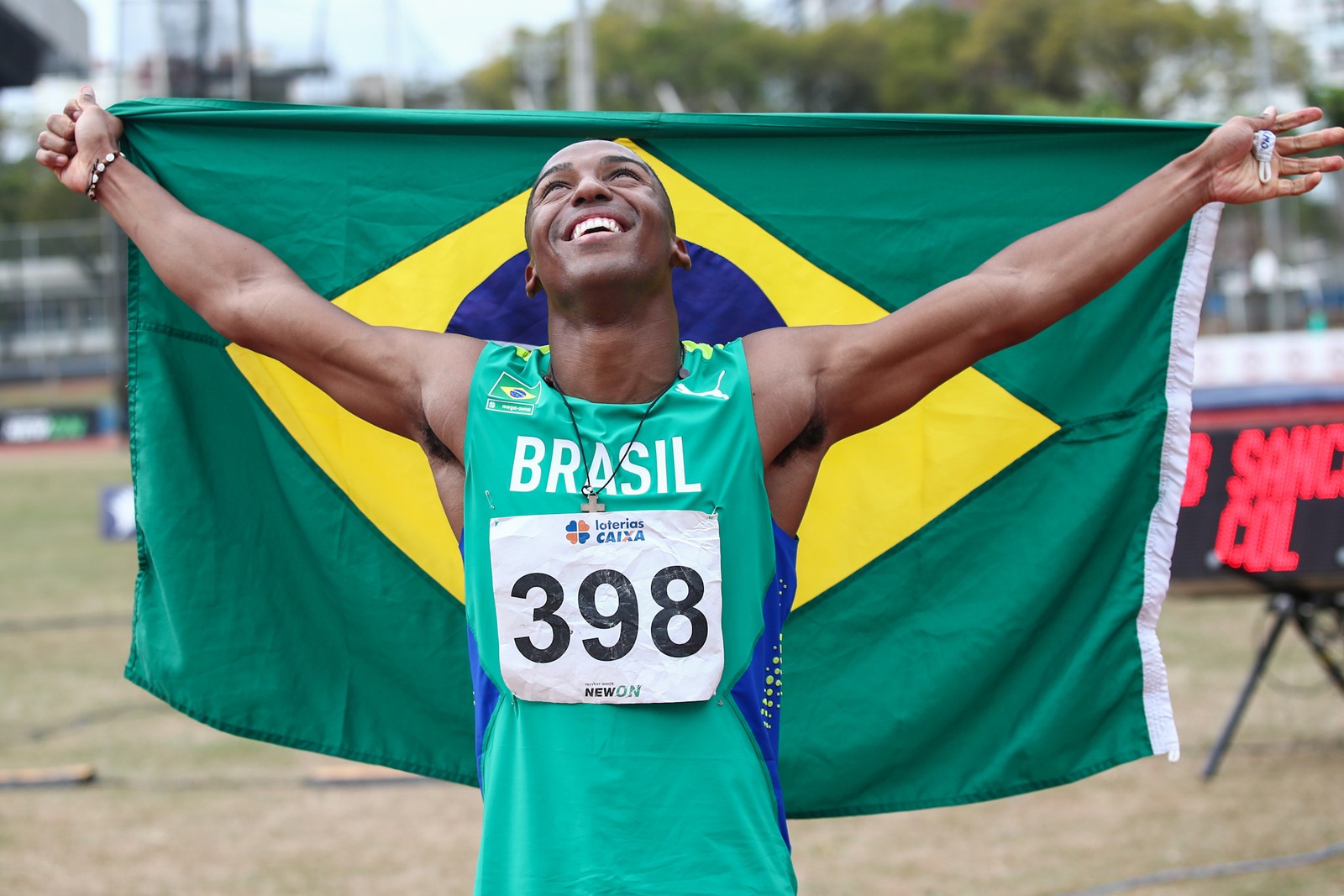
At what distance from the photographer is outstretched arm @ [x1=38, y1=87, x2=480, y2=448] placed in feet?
9.20

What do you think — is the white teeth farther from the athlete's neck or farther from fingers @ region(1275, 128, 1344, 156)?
fingers @ region(1275, 128, 1344, 156)

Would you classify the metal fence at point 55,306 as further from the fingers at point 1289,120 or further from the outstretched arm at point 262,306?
the fingers at point 1289,120

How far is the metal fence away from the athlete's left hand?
138 ft

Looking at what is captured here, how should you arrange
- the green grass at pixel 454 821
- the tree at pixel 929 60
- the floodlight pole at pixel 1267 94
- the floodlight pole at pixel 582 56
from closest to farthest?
the green grass at pixel 454 821, the floodlight pole at pixel 582 56, the floodlight pole at pixel 1267 94, the tree at pixel 929 60

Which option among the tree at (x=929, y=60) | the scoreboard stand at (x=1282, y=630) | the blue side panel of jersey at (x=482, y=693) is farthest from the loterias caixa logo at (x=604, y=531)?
the tree at (x=929, y=60)

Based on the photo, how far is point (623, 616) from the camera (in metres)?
2.49

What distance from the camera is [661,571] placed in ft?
8.20

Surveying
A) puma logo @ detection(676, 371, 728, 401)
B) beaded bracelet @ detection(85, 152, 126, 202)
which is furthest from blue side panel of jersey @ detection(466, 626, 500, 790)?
beaded bracelet @ detection(85, 152, 126, 202)

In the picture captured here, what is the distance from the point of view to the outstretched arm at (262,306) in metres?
2.80

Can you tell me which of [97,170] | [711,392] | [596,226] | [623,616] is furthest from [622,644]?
[97,170]

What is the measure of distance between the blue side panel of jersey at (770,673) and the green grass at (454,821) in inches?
105

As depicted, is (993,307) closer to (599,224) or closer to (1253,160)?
(1253,160)

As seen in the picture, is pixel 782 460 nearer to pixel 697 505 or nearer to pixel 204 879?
pixel 697 505

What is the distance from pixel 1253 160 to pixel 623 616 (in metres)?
1.78
